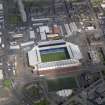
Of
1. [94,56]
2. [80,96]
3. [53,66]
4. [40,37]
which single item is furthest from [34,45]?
[80,96]

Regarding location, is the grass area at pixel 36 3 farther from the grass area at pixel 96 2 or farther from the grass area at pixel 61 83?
the grass area at pixel 61 83

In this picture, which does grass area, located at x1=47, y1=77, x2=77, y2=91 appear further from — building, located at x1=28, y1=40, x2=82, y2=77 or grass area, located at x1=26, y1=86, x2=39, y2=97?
grass area, located at x1=26, y1=86, x2=39, y2=97

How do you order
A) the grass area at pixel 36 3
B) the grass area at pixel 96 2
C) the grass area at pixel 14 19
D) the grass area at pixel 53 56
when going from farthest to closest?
the grass area at pixel 36 3 < the grass area at pixel 96 2 < the grass area at pixel 14 19 < the grass area at pixel 53 56

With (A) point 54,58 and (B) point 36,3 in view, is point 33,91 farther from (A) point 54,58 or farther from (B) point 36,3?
(B) point 36,3

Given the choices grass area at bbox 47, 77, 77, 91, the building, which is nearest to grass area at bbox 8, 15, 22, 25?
the building

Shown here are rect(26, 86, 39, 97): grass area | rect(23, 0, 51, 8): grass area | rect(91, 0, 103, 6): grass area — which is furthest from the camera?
rect(23, 0, 51, 8): grass area

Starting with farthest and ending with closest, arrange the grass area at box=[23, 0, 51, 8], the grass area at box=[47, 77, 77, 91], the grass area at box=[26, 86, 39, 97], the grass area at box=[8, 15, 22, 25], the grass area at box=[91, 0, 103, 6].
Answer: the grass area at box=[23, 0, 51, 8]
the grass area at box=[91, 0, 103, 6]
the grass area at box=[8, 15, 22, 25]
the grass area at box=[47, 77, 77, 91]
the grass area at box=[26, 86, 39, 97]

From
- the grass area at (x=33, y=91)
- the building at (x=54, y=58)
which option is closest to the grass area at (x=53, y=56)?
the building at (x=54, y=58)
